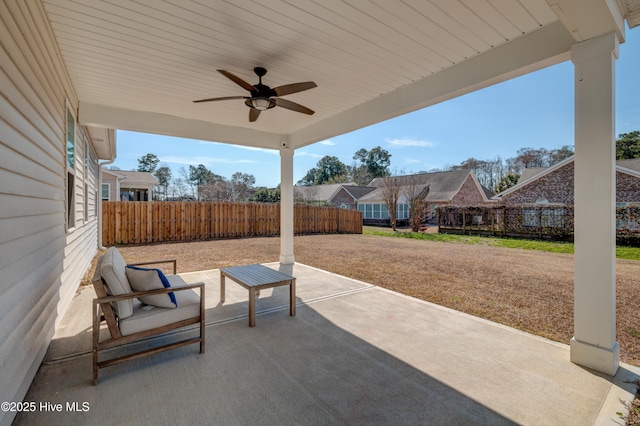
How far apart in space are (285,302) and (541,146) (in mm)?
32008

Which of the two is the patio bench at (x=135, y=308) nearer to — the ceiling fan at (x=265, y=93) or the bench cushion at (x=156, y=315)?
the bench cushion at (x=156, y=315)

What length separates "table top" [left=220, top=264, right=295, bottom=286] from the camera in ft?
12.3

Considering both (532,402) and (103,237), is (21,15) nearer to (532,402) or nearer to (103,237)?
(532,402)

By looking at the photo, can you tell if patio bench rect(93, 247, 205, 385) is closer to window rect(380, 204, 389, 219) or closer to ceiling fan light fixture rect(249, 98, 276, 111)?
ceiling fan light fixture rect(249, 98, 276, 111)

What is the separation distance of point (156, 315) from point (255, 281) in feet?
4.17

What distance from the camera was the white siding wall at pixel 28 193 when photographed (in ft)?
6.08

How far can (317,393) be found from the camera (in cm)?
225

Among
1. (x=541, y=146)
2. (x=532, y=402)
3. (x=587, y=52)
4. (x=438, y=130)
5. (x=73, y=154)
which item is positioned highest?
(x=438, y=130)

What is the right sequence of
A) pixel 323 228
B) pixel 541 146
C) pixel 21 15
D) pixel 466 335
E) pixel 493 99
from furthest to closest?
pixel 541 146
pixel 493 99
pixel 323 228
pixel 466 335
pixel 21 15

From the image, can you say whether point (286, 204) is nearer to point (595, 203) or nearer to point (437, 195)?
point (595, 203)

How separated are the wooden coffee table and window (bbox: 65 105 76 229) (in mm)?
2465

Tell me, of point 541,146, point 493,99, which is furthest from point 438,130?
point 493,99

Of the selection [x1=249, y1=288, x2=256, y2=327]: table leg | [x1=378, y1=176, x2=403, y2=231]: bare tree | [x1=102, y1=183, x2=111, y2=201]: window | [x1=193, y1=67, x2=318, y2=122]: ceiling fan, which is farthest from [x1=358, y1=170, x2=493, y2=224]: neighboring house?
[x1=249, y1=288, x2=256, y2=327]: table leg

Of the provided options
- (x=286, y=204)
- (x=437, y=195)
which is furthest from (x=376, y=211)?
(x=286, y=204)
